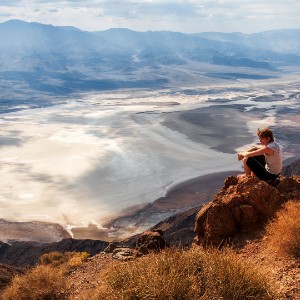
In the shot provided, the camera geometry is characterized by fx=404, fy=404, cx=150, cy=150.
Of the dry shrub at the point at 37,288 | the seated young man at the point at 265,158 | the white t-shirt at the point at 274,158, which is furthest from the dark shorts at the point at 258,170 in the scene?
the dry shrub at the point at 37,288

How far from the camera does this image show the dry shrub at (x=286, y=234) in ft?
19.6

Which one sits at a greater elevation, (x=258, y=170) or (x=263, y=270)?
(x=258, y=170)

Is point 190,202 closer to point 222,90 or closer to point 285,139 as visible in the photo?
point 285,139

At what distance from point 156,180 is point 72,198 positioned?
924cm

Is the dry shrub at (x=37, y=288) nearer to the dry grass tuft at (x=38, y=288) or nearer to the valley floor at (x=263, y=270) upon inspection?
the dry grass tuft at (x=38, y=288)

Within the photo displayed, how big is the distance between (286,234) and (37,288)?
5.01 metres

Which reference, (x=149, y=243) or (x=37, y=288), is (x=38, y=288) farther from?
(x=149, y=243)

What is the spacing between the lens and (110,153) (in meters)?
49.8

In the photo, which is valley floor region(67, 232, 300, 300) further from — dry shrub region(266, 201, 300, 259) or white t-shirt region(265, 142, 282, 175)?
white t-shirt region(265, 142, 282, 175)

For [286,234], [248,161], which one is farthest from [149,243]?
[286,234]

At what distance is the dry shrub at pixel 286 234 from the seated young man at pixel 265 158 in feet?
4.50

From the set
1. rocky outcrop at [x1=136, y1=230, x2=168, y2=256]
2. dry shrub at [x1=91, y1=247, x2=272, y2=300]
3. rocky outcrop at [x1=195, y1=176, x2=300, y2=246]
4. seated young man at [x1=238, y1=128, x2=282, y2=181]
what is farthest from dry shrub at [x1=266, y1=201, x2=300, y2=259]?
rocky outcrop at [x1=136, y1=230, x2=168, y2=256]

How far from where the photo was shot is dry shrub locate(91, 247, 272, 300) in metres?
4.55

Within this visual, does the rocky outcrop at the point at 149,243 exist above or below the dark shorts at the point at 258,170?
below
